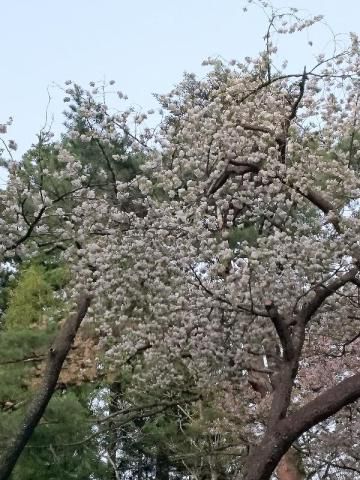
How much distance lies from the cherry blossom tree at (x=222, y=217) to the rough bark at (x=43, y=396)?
667 mm

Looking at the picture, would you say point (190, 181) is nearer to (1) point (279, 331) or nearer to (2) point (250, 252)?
(2) point (250, 252)

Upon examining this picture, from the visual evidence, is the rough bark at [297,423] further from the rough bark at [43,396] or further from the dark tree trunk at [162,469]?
the dark tree trunk at [162,469]

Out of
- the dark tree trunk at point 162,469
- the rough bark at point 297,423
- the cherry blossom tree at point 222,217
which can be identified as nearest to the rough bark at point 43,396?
the cherry blossom tree at point 222,217

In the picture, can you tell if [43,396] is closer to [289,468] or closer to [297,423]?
[297,423]

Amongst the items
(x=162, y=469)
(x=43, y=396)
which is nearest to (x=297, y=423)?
A: (x=43, y=396)

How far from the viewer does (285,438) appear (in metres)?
4.69

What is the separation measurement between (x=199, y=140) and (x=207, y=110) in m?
0.25

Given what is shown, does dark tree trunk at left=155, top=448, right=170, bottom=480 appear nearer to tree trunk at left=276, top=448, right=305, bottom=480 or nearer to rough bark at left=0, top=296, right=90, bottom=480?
tree trunk at left=276, top=448, right=305, bottom=480

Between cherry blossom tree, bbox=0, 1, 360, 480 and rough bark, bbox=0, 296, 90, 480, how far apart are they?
0.67 meters

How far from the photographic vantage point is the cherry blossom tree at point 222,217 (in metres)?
5.43

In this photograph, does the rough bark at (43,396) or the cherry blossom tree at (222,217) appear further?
the rough bark at (43,396)

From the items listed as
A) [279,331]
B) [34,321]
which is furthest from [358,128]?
[34,321]

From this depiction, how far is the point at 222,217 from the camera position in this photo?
19.2 ft

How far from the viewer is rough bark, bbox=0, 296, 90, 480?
690cm
